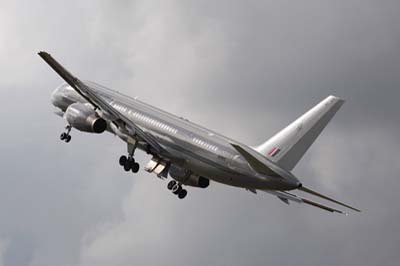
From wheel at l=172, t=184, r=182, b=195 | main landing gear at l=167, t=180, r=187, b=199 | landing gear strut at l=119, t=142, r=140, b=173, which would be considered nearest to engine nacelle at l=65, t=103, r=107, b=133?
landing gear strut at l=119, t=142, r=140, b=173

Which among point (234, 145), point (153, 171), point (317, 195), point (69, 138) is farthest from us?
point (69, 138)

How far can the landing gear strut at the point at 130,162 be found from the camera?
385ft

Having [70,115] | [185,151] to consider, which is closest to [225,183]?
[185,151]

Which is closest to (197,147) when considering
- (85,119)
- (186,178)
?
(186,178)

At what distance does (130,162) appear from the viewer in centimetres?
11775

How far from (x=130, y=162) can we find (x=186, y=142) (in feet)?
25.6

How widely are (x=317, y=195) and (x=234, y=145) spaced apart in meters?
11.3

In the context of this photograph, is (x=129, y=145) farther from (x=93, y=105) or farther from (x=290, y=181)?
(x=290, y=181)

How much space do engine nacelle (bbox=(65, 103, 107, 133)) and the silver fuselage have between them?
1.56 metres

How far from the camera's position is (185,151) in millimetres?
112500

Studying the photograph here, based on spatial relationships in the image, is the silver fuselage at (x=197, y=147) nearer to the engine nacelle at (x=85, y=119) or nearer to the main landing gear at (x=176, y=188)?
the engine nacelle at (x=85, y=119)

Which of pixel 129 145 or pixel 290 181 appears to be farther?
pixel 129 145

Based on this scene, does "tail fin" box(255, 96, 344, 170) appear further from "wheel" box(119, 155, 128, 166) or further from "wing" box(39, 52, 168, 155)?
"wheel" box(119, 155, 128, 166)

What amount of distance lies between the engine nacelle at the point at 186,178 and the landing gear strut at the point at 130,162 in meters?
3.62
